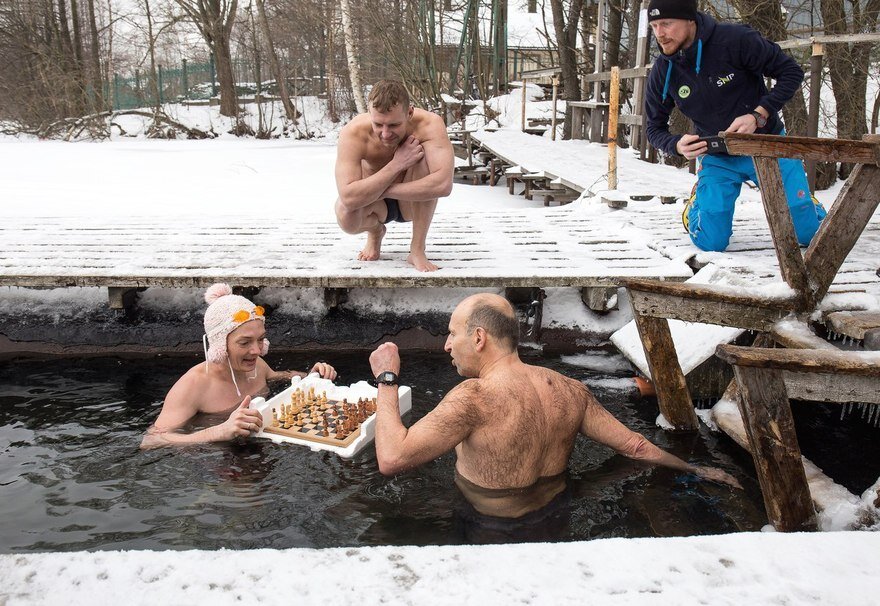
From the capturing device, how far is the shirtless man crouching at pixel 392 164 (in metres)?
4.25

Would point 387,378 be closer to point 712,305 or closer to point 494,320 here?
point 494,320

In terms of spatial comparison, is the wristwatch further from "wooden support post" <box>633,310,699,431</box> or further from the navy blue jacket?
the navy blue jacket

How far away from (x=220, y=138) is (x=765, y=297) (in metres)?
22.3

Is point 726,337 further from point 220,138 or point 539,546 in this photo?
point 220,138

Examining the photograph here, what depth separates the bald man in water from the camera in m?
2.50

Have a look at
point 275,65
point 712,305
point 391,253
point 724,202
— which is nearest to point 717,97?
point 724,202

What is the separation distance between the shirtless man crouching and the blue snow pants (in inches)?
69.3

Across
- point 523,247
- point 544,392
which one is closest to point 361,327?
point 523,247

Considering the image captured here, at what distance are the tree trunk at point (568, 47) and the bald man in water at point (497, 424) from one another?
14.6m

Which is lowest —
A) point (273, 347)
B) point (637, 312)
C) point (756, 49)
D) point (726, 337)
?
point (273, 347)

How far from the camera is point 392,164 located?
173 inches

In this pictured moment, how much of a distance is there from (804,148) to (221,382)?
10.1 feet

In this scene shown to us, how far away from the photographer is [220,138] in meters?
23.1

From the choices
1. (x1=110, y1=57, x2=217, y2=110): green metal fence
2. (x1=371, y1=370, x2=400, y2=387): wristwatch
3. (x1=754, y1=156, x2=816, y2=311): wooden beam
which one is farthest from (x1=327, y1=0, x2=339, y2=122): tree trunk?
(x1=371, y1=370, x2=400, y2=387): wristwatch
